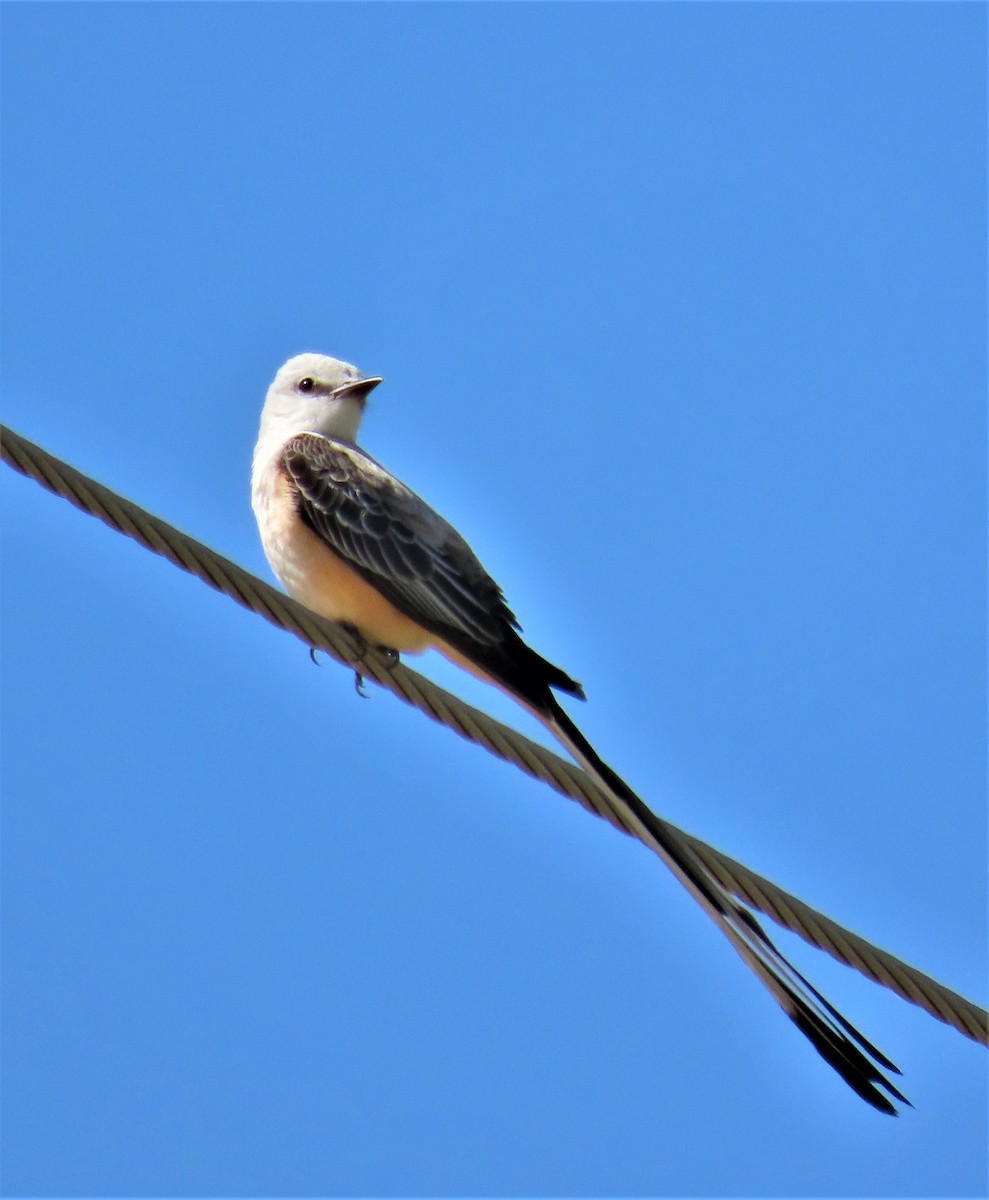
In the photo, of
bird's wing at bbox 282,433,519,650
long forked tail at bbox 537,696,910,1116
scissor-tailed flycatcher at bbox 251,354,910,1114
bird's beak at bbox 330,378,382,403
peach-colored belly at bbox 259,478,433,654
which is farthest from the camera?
bird's beak at bbox 330,378,382,403

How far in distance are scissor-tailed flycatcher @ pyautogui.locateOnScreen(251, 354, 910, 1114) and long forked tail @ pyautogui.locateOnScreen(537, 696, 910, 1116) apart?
2 cm

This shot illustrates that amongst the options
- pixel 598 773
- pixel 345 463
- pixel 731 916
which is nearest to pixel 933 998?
pixel 731 916

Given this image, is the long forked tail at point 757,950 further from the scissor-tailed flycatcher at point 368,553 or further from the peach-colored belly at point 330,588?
the peach-colored belly at point 330,588

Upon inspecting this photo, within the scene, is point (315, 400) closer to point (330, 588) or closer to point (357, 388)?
point (357, 388)

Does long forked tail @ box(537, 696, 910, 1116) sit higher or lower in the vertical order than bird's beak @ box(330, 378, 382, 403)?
lower

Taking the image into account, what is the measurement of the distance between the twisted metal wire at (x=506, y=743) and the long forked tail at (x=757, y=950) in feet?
0.13

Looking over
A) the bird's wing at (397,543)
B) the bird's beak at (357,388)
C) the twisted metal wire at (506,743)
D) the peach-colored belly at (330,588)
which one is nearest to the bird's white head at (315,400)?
the bird's beak at (357,388)

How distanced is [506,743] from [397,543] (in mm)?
1791

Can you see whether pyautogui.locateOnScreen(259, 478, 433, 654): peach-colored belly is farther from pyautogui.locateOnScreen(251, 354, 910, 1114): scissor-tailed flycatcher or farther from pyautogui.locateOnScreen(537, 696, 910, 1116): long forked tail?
pyautogui.locateOnScreen(537, 696, 910, 1116): long forked tail

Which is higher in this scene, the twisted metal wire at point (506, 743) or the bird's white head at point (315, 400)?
the bird's white head at point (315, 400)

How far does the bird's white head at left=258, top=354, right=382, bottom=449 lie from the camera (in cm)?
742

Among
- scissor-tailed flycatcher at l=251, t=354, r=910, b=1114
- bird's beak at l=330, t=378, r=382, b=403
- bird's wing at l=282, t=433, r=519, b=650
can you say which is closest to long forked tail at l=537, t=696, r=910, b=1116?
scissor-tailed flycatcher at l=251, t=354, r=910, b=1114

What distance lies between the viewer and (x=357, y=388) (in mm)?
7359

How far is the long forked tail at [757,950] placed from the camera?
424cm
